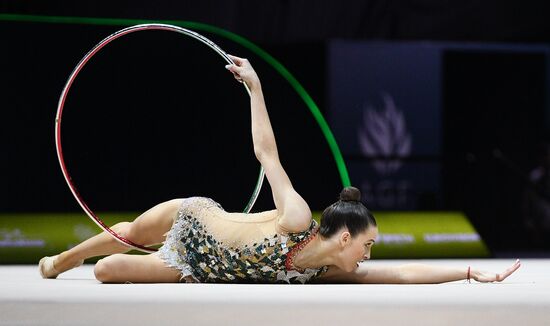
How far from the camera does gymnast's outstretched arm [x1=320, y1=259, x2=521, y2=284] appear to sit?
11.4 ft

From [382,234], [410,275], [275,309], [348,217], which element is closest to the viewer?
[275,309]

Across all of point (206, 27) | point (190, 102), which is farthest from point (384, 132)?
point (206, 27)

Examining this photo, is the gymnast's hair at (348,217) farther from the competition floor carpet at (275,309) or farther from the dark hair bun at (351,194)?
the competition floor carpet at (275,309)

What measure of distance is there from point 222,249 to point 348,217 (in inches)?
19.2

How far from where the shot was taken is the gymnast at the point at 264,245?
3283mm

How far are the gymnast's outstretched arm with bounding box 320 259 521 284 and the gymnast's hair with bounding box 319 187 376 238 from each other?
32 centimetres

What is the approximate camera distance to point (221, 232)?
3438 mm

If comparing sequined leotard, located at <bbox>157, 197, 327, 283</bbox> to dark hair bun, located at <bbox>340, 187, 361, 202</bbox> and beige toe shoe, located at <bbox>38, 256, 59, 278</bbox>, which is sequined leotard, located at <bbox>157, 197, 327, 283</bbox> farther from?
beige toe shoe, located at <bbox>38, 256, 59, 278</bbox>

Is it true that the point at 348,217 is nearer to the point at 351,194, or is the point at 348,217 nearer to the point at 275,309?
the point at 351,194

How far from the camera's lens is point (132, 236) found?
12.4ft

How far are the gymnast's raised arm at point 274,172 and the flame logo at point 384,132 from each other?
3993 millimetres

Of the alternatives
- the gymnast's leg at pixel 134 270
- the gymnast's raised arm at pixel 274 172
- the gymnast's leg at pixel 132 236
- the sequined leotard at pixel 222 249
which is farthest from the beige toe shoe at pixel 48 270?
the gymnast's raised arm at pixel 274 172

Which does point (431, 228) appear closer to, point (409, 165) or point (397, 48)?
point (409, 165)

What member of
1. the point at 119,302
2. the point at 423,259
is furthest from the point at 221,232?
the point at 423,259
